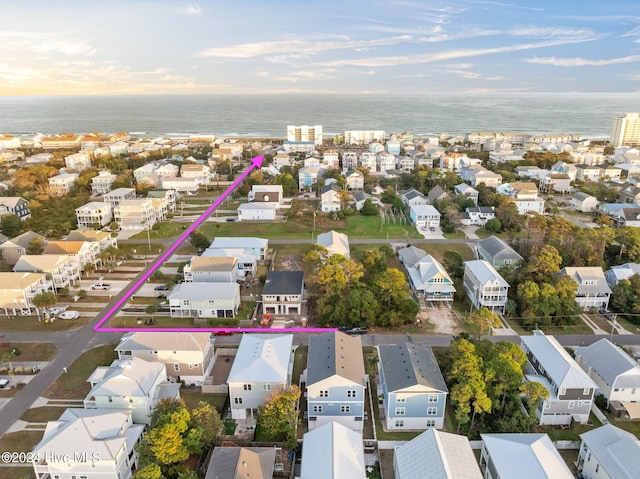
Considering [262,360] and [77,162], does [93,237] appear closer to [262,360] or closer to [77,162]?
[262,360]

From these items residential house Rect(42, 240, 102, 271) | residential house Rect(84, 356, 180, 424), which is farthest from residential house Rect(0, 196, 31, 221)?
residential house Rect(84, 356, 180, 424)

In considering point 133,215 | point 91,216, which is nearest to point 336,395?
point 133,215

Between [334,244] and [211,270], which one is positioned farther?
[334,244]

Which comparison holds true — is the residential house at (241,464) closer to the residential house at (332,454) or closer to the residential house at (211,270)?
the residential house at (332,454)

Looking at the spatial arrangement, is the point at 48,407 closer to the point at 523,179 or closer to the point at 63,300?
the point at 63,300

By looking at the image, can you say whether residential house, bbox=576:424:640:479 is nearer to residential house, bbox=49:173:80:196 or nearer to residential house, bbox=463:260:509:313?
residential house, bbox=463:260:509:313
